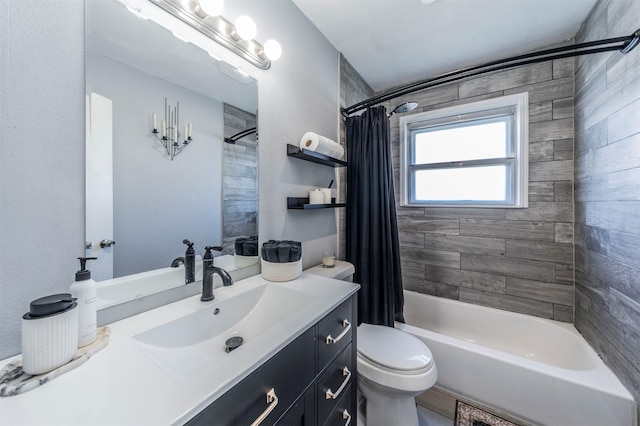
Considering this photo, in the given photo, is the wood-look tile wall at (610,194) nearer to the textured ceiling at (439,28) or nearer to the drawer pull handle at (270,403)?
the textured ceiling at (439,28)

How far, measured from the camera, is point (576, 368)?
1.53 m

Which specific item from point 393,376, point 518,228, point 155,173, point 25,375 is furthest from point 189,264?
point 518,228

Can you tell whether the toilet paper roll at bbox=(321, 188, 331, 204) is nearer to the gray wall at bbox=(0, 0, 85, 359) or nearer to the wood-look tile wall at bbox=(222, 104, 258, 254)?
the wood-look tile wall at bbox=(222, 104, 258, 254)

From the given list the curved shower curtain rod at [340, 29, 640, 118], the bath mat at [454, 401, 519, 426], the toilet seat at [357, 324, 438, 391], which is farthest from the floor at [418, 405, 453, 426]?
the curved shower curtain rod at [340, 29, 640, 118]

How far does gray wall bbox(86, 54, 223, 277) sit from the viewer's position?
2.67 feet

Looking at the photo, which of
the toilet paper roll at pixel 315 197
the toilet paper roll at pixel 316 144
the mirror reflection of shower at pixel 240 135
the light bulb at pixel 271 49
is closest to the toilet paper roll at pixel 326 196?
the toilet paper roll at pixel 315 197

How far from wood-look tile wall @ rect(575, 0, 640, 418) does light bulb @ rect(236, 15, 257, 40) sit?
1.82 m

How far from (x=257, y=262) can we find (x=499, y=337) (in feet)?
6.99

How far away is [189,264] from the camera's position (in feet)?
3.22

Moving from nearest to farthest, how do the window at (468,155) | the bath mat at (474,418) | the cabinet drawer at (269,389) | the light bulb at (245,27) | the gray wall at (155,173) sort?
the cabinet drawer at (269,389) → the gray wall at (155,173) → the light bulb at (245,27) → the bath mat at (474,418) → the window at (468,155)

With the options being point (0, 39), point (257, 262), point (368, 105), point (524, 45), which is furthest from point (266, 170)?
point (524, 45)

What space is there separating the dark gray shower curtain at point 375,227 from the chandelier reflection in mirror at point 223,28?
2.99 ft

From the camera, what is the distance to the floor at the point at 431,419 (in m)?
1.52

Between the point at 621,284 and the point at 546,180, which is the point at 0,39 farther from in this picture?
the point at 546,180
